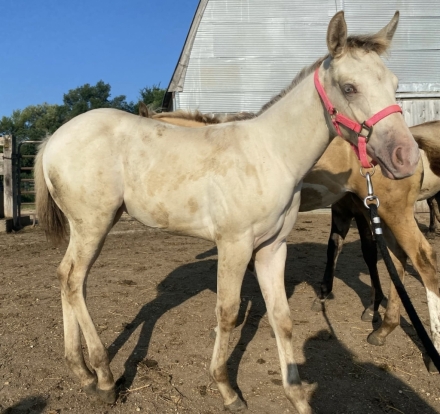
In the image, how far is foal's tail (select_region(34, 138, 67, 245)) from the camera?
3078 millimetres

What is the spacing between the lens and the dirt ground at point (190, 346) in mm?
2680

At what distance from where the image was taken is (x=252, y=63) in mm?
11914

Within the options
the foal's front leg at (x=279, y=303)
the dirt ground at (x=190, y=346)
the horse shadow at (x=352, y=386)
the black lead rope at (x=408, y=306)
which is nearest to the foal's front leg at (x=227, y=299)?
the dirt ground at (x=190, y=346)

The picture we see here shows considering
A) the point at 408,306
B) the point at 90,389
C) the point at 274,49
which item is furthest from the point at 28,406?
the point at 274,49

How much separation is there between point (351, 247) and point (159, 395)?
539 centimetres

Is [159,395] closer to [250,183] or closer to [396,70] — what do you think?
[250,183]

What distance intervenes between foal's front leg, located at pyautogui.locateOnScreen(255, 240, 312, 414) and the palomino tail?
1990 millimetres

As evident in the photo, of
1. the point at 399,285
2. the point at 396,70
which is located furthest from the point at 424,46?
the point at 399,285

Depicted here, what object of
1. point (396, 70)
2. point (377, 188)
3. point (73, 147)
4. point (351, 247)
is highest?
point (396, 70)

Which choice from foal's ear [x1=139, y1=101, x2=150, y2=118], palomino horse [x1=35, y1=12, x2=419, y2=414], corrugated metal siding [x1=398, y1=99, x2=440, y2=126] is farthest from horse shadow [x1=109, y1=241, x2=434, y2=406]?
corrugated metal siding [x1=398, y1=99, x2=440, y2=126]

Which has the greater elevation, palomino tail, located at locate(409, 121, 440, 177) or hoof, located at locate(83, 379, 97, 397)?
palomino tail, located at locate(409, 121, 440, 177)

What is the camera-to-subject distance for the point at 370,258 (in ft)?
14.4

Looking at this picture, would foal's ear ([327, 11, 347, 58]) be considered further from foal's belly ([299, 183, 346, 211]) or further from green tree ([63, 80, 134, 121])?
green tree ([63, 80, 134, 121])

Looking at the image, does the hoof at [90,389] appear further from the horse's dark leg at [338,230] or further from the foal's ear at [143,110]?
the foal's ear at [143,110]
